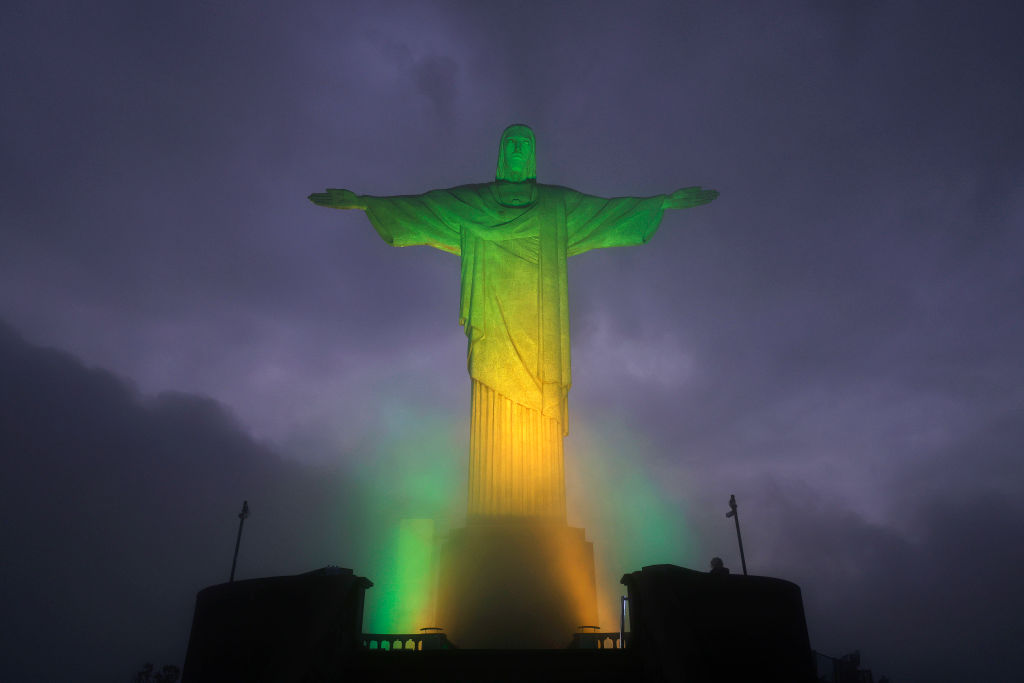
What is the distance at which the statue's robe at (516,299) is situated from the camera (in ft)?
31.7

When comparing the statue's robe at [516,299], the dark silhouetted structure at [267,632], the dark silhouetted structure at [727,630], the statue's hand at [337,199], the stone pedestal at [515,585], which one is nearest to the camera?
the dark silhouetted structure at [727,630]

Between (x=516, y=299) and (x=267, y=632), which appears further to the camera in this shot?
(x=516, y=299)

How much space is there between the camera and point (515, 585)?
345 inches

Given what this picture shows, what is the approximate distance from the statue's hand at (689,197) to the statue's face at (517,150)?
2321mm

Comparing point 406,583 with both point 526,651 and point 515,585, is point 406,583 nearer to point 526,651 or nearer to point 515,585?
point 515,585

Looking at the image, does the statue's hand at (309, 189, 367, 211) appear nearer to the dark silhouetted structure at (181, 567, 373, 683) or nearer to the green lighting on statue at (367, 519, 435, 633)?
the green lighting on statue at (367, 519, 435, 633)

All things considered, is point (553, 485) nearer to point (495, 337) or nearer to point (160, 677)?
point (495, 337)

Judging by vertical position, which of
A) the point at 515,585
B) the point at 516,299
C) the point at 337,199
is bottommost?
the point at 515,585

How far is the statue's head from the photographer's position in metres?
11.1

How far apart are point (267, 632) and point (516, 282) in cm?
628

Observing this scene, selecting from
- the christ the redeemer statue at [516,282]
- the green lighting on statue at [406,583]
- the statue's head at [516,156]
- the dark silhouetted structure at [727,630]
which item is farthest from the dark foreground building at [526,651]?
the statue's head at [516,156]

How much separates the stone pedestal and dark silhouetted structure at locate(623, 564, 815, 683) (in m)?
2.98

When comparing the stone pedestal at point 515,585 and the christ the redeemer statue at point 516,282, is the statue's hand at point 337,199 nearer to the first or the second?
the christ the redeemer statue at point 516,282

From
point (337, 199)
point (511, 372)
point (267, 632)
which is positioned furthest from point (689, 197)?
point (267, 632)
